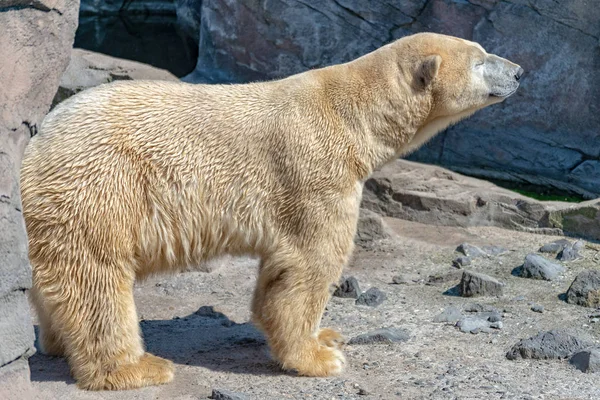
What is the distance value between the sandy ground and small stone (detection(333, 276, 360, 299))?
99 millimetres

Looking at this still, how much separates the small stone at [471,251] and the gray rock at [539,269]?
51 centimetres

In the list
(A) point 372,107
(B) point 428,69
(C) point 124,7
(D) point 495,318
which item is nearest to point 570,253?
(D) point 495,318

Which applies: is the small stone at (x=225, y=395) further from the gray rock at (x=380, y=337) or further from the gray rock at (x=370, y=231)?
the gray rock at (x=370, y=231)

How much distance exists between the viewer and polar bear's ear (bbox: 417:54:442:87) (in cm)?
538

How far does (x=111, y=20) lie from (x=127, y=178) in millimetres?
9517

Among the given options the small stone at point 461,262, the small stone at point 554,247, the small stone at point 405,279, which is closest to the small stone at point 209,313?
the small stone at point 405,279

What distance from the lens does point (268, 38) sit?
972 cm

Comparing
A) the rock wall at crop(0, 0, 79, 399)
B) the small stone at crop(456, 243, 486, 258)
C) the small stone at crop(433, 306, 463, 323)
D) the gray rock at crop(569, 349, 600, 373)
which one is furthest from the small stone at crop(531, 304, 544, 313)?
the rock wall at crop(0, 0, 79, 399)

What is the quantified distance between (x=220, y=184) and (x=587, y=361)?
2.32 metres

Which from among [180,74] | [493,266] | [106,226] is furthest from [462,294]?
[180,74]

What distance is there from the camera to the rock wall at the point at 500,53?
8789 millimetres

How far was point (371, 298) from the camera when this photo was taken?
652 centimetres

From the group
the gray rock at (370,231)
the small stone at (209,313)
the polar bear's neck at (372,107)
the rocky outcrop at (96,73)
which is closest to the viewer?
the polar bear's neck at (372,107)

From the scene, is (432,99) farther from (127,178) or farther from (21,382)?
(21,382)
